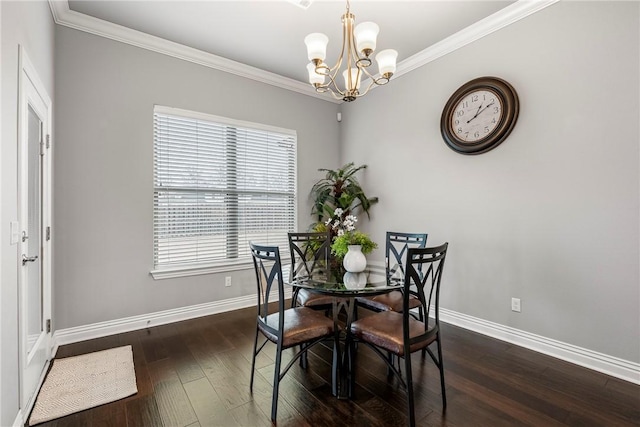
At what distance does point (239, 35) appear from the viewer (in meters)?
3.14

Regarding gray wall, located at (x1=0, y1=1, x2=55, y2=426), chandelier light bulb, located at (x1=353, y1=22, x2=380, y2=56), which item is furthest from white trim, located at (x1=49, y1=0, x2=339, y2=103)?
chandelier light bulb, located at (x1=353, y1=22, x2=380, y2=56)

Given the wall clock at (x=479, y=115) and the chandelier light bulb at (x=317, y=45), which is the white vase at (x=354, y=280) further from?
the wall clock at (x=479, y=115)

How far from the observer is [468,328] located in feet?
10.4

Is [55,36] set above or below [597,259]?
above

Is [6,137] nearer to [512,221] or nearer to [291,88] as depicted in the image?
[291,88]

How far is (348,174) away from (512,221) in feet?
7.17

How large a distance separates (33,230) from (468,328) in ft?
12.9

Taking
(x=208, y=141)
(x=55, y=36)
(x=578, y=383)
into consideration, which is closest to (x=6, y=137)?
(x=55, y=36)

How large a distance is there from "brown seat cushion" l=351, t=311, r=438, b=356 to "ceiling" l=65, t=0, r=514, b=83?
2652 millimetres

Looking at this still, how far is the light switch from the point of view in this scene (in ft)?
5.27

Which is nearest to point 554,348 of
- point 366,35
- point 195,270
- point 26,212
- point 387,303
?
point 387,303

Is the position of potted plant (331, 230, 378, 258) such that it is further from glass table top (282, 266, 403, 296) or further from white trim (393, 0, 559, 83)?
white trim (393, 0, 559, 83)

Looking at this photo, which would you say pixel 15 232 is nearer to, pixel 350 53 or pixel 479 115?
pixel 350 53

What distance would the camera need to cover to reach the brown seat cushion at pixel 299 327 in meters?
1.90
